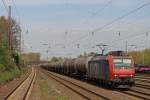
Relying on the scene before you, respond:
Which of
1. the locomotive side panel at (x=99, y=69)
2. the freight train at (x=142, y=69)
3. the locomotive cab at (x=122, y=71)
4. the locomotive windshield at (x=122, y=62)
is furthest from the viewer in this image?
the freight train at (x=142, y=69)

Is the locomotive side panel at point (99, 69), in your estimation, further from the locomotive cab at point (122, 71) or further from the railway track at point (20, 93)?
the railway track at point (20, 93)

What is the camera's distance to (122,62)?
35.7 m

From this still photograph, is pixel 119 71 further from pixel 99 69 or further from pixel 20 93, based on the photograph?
pixel 20 93

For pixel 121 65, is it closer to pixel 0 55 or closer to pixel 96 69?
pixel 96 69

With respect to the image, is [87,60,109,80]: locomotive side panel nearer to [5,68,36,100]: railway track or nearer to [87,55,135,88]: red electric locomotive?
[87,55,135,88]: red electric locomotive

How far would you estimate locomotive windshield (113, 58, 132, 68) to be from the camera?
1398 inches

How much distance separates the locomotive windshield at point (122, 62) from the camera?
35500 mm

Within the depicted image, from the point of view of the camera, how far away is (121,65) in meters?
35.5

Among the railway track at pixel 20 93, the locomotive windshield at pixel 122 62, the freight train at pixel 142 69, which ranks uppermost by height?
the locomotive windshield at pixel 122 62

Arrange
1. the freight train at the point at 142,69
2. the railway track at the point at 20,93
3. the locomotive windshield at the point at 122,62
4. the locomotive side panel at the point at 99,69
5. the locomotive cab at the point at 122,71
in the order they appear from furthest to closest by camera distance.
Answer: the freight train at the point at 142,69 → the locomotive side panel at the point at 99,69 → the locomotive windshield at the point at 122,62 → the locomotive cab at the point at 122,71 → the railway track at the point at 20,93

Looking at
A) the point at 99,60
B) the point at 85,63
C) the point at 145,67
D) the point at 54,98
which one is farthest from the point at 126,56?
the point at 145,67

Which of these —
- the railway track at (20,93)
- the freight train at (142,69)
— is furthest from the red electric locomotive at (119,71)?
the freight train at (142,69)

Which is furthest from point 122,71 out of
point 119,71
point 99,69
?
point 99,69

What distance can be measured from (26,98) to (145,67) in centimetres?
4926
